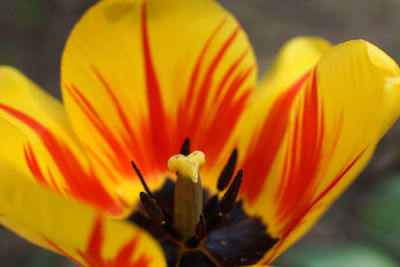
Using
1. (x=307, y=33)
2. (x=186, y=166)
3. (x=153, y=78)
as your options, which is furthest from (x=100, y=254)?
(x=307, y=33)

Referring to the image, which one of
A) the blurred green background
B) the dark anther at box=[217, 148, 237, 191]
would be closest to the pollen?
the dark anther at box=[217, 148, 237, 191]

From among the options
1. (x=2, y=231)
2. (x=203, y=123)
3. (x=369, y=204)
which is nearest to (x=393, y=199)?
(x=369, y=204)

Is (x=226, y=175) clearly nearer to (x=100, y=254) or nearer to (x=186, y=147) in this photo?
(x=186, y=147)

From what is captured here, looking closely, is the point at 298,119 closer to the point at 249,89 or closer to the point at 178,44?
the point at 249,89

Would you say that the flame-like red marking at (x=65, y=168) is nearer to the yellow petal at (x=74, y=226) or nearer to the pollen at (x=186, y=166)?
the pollen at (x=186, y=166)

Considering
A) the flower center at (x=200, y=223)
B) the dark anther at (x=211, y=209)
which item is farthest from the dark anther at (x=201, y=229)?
the dark anther at (x=211, y=209)

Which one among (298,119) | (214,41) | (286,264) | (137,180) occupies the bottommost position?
(286,264)

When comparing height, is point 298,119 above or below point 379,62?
below

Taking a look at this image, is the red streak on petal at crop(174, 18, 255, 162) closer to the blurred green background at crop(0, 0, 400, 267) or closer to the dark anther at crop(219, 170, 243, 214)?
the dark anther at crop(219, 170, 243, 214)

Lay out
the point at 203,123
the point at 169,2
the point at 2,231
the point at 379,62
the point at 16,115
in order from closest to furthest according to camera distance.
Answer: the point at 379,62, the point at 16,115, the point at 169,2, the point at 203,123, the point at 2,231
